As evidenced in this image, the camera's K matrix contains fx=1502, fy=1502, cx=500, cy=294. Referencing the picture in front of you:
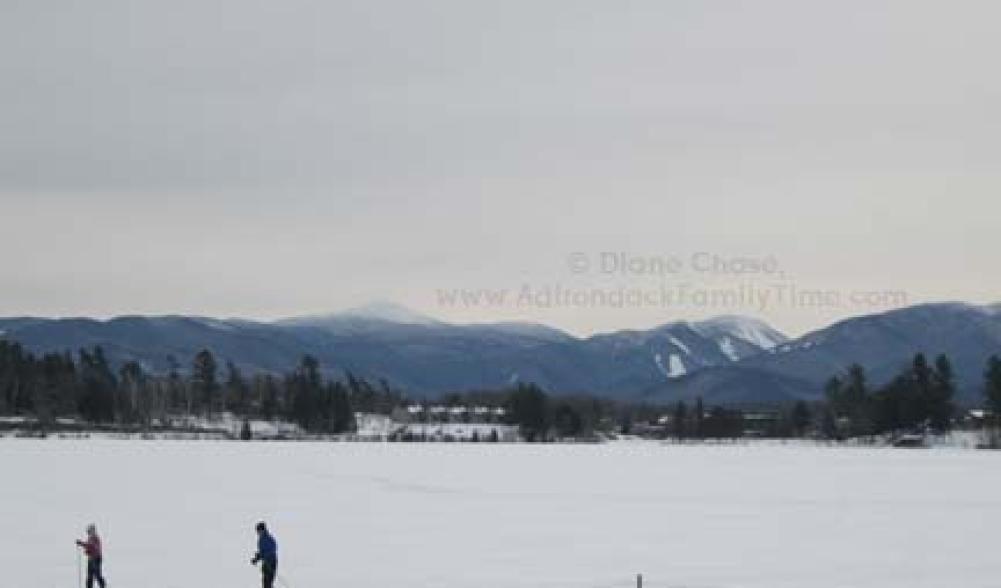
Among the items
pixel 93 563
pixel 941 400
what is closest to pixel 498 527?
pixel 93 563

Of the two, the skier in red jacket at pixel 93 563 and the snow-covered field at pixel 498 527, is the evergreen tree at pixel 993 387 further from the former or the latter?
the skier in red jacket at pixel 93 563

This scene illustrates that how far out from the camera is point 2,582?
3219 cm

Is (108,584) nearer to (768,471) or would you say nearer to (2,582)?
(2,582)

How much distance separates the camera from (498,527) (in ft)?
166

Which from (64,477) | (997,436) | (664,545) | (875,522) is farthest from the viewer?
(997,436)

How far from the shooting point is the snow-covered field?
117 feet

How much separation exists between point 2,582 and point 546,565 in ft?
44.0

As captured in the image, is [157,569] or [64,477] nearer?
[157,569]

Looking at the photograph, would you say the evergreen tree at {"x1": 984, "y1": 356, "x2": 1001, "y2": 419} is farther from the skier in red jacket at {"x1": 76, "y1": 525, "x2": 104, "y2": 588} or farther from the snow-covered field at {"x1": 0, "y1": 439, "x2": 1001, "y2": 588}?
the skier in red jacket at {"x1": 76, "y1": 525, "x2": 104, "y2": 588}

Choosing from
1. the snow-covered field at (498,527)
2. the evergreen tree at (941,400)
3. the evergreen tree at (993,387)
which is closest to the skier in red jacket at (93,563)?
the snow-covered field at (498,527)

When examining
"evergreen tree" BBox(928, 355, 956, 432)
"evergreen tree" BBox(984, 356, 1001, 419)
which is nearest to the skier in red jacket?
"evergreen tree" BBox(984, 356, 1001, 419)

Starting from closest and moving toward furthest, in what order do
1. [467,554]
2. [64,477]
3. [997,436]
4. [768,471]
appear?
[467,554], [64,477], [768,471], [997,436]

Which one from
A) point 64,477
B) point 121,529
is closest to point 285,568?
point 121,529

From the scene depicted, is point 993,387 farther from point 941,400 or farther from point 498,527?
point 498,527
